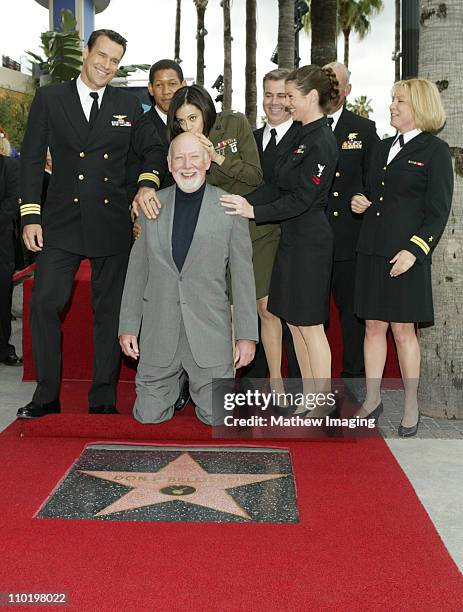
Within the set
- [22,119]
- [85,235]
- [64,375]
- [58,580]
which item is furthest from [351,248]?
[22,119]

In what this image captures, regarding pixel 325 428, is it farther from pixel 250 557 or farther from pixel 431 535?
pixel 250 557

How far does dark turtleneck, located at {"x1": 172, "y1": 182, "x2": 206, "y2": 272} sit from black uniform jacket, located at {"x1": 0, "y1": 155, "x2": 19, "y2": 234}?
281cm

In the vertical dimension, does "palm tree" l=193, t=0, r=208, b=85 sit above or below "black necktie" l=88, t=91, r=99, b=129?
above

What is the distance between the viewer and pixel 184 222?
4.66 m

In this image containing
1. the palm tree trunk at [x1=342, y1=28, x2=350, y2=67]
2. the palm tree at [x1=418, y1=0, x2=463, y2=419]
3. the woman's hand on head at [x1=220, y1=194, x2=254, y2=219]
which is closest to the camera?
the woman's hand on head at [x1=220, y1=194, x2=254, y2=219]

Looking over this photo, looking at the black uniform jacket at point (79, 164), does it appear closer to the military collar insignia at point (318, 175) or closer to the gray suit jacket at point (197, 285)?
the gray suit jacket at point (197, 285)

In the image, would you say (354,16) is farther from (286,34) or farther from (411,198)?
(411,198)

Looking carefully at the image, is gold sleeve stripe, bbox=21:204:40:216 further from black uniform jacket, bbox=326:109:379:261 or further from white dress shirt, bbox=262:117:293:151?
black uniform jacket, bbox=326:109:379:261

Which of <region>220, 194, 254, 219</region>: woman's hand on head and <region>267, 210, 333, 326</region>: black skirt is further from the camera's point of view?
<region>267, 210, 333, 326</region>: black skirt

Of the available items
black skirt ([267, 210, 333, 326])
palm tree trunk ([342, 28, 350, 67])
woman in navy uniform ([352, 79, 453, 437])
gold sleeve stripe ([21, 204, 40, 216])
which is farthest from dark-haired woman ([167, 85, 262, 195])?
palm tree trunk ([342, 28, 350, 67])

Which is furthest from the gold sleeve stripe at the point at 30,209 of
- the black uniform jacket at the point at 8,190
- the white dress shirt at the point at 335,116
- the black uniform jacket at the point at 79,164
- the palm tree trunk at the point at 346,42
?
the palm tree trunk at the point at 346,42

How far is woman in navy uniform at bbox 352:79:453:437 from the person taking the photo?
4.58 metres

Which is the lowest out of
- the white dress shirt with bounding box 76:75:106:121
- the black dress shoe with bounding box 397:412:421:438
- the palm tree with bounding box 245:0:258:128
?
the black dress shoe with bounding box 397:412:421:438

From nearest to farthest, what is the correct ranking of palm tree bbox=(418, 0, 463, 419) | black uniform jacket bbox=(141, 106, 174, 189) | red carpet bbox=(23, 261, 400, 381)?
black uniform jacket bbox=(141, 106, 174, 189) < palm tree bbox=(418, 0, 463, 419) < red carpet bbox=(23, 261, 400, 381)
